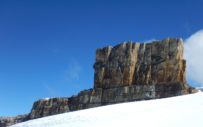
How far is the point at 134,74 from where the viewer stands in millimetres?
37906

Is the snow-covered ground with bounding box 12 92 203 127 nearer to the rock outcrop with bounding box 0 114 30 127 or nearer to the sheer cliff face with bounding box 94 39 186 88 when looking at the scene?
the sheer cliff face with bounding box 94 39 186 88

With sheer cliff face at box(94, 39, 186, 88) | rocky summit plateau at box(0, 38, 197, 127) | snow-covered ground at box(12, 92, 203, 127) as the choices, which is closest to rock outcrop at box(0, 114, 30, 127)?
rocky summit plateau at box(0, 38, 197, 127)

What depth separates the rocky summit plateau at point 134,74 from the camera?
3516 cm

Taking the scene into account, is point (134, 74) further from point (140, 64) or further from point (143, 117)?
point (143, 117)

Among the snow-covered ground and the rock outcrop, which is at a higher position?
the rock outcrop

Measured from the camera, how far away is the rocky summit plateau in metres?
35.2

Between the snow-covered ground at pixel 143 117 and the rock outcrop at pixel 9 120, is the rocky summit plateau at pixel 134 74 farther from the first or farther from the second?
the snow-covered ground at pixel 143 117

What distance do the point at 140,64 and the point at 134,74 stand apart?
3.37 feet

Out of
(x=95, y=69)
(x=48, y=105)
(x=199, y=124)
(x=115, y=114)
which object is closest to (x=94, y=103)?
(x=95, y=69)

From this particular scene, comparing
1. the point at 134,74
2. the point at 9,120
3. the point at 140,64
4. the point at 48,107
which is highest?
the point at 9,120

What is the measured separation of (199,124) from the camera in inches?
398

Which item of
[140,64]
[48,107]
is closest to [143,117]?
[140,64]

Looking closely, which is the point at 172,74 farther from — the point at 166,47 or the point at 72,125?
the point at 72,125

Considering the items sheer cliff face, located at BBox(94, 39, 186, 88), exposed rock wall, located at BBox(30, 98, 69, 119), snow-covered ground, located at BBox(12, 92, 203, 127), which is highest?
sheer cliff face, located at BBox(94, 39, 186, 88)
